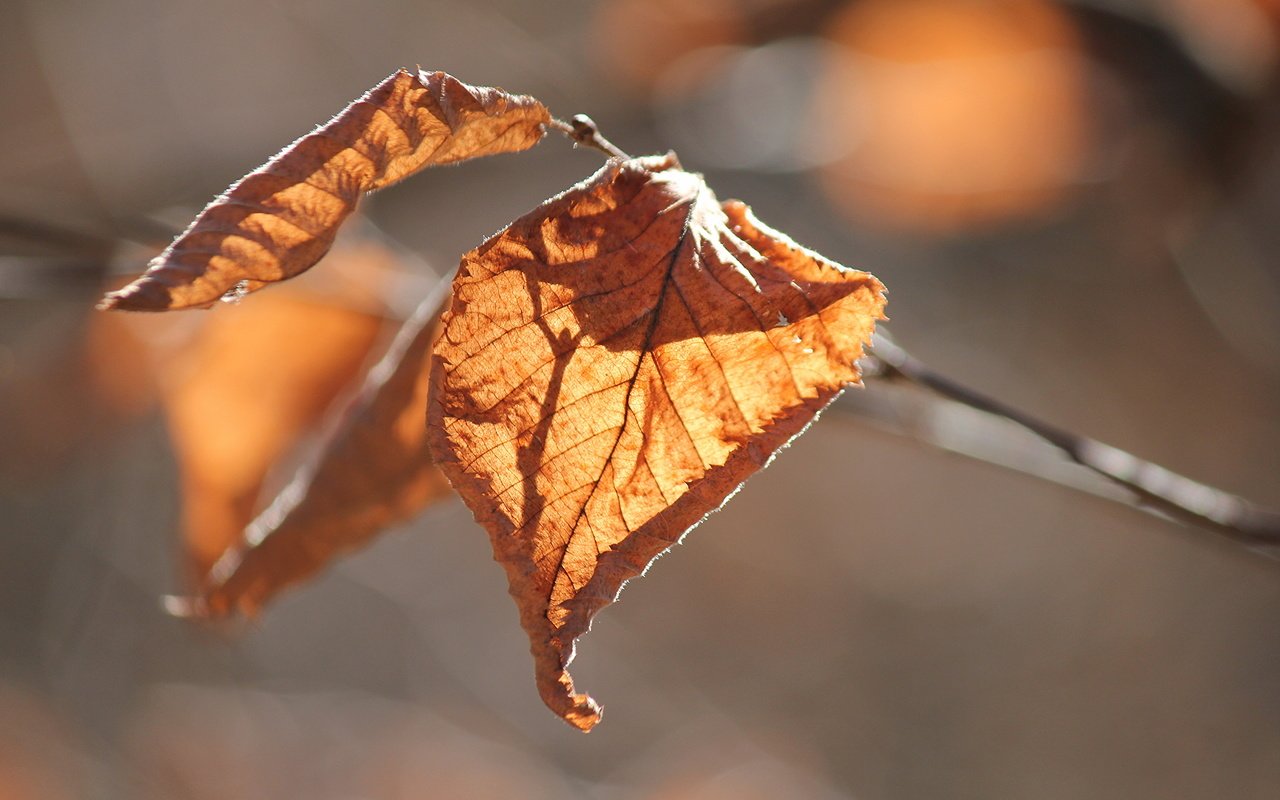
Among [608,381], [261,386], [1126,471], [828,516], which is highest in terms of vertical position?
[608,381]

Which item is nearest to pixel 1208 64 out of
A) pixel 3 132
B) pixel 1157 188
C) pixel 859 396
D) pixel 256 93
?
pixel 1157 188

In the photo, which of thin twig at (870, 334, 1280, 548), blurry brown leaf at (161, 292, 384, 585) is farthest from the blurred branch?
blurry brown leaf at (161, 292, 384, 585)

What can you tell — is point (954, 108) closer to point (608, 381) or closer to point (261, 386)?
point (261, 386)

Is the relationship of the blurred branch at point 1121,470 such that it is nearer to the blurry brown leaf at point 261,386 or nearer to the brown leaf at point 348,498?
the brown leaf at point 348,498

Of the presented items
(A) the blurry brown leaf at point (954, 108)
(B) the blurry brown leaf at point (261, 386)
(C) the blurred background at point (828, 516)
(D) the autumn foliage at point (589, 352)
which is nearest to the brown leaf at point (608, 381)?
(D) the autumn foliage at point (589, 352)

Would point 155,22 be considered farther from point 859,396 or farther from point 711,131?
point 859,396

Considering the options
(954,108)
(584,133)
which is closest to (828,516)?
(954,108)
